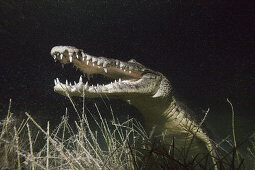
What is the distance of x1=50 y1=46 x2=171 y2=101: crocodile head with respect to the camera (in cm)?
235

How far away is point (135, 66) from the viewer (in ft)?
10.9

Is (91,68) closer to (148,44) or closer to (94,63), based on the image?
(94,63)

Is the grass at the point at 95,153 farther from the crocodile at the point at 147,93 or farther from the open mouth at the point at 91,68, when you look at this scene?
the crocodile at the point at 147,93

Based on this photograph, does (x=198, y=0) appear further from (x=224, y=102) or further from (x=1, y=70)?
(x=1, y=70)

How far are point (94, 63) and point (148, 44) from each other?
880 centimetres

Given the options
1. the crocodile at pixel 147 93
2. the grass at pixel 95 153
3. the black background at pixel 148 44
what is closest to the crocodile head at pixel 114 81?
the crocodile at pixel 147 93

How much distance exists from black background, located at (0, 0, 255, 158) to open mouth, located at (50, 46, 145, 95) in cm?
410

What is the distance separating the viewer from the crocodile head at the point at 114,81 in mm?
2350

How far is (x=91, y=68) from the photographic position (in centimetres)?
299

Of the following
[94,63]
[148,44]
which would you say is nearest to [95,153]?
[94,63]

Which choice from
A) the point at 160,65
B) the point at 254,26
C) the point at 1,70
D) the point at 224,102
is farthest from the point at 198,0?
the point at 1,70

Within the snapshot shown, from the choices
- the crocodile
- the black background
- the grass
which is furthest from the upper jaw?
the black background

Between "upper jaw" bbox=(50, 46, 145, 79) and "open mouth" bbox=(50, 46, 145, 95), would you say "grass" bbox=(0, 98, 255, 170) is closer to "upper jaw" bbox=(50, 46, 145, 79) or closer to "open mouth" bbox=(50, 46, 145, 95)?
"open mouth" bbox=(50, 46, 145, 95)

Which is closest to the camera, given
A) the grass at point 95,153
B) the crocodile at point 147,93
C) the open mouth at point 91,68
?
the grass at point 95,153
